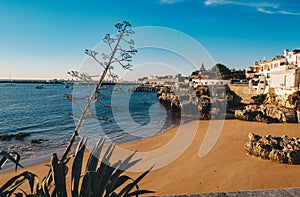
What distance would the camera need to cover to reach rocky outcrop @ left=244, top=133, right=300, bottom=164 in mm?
7660

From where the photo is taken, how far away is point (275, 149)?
8.11 meters

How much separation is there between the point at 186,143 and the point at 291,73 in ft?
53.9

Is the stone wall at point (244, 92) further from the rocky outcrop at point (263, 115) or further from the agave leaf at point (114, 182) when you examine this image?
the agave leaf at point (114, 182)

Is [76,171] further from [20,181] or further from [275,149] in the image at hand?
[275,149]

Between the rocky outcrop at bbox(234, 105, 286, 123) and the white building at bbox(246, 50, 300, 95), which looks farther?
the white building at bbox(246, 50, 300, 95)

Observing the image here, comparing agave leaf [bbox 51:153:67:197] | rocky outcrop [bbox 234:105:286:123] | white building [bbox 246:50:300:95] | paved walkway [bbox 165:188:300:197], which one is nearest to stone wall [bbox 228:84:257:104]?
white building [bbox 246:50:300:95]

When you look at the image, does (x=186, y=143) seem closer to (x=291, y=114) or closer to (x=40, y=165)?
(x=40, y=165)

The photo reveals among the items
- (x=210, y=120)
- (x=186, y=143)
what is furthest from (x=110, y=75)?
(x=210, y=120)

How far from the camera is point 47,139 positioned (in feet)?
45.9

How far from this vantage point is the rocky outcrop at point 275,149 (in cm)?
766

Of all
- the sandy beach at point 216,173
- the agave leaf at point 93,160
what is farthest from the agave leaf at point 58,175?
the sandy beach at point 216,173

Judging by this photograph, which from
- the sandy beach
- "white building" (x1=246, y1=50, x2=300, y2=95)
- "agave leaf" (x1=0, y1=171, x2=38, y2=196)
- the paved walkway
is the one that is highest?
"white building" (x1=246, y1=50, x2=300, y2=95)

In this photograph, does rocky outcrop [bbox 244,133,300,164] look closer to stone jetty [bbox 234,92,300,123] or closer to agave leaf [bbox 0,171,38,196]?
agave leaf [bbox 0,171,38,196]

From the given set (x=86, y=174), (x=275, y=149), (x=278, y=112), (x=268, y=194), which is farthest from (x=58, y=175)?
(x=278, y=112)
